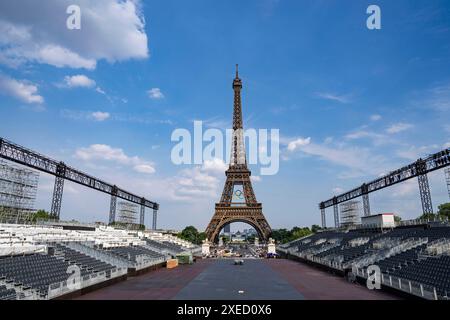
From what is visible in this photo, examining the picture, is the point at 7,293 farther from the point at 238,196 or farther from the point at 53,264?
the point at 238,196

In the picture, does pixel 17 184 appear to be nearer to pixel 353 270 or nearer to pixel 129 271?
pixel 129 271

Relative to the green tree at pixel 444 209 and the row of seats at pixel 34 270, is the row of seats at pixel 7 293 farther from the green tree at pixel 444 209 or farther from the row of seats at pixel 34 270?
the green tree at pixel 444 209

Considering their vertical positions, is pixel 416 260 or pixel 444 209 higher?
pixel 444 209

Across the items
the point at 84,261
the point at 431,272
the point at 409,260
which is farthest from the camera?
the point at 84,261

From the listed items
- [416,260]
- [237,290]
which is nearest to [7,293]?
[237,290]

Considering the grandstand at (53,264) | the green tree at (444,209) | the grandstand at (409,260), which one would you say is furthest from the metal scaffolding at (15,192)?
the green tree at (444,209)
